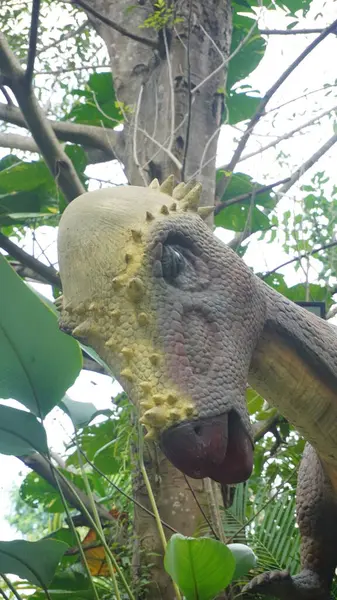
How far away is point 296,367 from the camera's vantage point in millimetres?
896

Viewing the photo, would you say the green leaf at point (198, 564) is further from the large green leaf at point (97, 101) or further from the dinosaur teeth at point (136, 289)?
the large green leaf at point (97, 101)

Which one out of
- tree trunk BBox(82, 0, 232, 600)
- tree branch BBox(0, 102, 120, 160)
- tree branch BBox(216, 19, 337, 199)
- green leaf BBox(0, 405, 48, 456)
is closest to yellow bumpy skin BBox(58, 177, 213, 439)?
green leaf BBox(0, 405, 48, 456)

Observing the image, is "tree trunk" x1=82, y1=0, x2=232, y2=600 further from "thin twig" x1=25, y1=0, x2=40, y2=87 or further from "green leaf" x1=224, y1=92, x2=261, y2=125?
"green leaf" x1=224, y1=92, x2=261, y2=125

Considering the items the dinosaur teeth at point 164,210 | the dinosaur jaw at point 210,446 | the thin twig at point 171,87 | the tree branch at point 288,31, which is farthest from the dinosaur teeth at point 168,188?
the tree branch at point 288,31

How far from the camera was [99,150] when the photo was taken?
1952 mm

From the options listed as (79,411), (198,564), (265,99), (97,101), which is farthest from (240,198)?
(198,564)

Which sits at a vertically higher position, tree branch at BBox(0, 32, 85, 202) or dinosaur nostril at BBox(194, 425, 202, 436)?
tree branch at BBox(0, 32, 85, 202)

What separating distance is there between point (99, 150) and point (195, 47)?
0.39m

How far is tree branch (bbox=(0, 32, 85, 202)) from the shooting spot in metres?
1.41

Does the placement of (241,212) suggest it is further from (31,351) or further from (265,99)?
(31,351)

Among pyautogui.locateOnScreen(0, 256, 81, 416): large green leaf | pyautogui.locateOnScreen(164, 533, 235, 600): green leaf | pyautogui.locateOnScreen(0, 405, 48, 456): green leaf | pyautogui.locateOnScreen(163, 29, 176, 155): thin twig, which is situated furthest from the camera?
pyautogui.locateOnScreen(163, 29, 176, 155): thin twig

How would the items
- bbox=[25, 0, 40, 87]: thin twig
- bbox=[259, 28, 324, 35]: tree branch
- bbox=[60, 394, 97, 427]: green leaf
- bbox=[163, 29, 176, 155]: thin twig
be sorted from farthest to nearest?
1. bbox=[259, 28, 324, 35]: tree branch
2. bbox=[163, 29, 176, 155]: thin twig
3. bbox=[25, 0, 40, 87]: thin twig
4. bbox=[60, 394, 97, 427]: green leaf

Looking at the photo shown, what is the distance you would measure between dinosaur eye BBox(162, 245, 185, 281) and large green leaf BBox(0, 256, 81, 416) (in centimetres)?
21

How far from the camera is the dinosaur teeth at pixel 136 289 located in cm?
78
